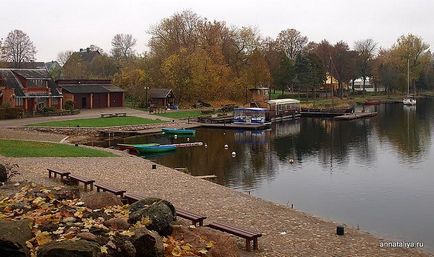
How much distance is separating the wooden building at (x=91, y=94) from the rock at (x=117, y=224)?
64.3 meters

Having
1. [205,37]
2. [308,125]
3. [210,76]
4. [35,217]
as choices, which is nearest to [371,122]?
[308,125]

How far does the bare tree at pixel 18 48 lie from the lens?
99.9 metres

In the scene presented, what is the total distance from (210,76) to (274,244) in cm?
7537

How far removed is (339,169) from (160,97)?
168ft

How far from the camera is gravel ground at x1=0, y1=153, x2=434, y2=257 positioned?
17062mm

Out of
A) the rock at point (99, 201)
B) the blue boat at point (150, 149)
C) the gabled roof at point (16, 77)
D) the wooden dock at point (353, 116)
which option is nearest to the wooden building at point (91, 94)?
the gabled roof at point (16, 77)

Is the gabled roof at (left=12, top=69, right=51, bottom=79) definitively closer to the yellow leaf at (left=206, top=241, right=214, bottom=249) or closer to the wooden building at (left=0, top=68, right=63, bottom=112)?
the wooden building at (left=0, top=68, right=63, bottom=112)

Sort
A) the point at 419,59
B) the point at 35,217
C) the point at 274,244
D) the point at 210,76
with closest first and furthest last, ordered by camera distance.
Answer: the point at 35,217
the point at 274,244
the point at 210,76
the point at 419,59

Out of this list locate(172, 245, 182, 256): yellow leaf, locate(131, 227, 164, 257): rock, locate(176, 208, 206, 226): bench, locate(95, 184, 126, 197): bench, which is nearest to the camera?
locate(131, 227, 164, 257): rock

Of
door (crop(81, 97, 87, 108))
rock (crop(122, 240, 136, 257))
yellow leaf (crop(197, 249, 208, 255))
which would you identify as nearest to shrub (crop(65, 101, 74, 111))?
door (crop(81, 97, 87, 108))

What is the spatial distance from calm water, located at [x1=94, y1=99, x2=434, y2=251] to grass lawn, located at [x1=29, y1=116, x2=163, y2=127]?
7623mm

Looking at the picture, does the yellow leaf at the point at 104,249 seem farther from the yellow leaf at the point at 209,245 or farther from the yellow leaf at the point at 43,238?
the yellow leaf at the point at 209,245

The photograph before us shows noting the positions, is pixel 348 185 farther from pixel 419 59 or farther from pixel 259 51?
pixel 419 59

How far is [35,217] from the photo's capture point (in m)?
14.1
